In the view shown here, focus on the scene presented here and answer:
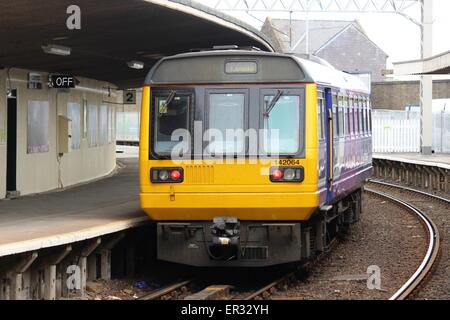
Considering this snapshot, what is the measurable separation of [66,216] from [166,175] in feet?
8.36

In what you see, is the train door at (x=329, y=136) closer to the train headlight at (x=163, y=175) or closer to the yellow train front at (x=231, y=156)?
the yellow train front at (x=231, y=156)

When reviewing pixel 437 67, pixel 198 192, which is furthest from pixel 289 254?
pixel 437 67

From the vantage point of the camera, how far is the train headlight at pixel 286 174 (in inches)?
410

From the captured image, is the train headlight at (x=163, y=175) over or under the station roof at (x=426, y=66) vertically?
under

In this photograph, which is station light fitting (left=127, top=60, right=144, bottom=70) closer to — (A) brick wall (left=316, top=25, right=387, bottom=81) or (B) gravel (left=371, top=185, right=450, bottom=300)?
A: (B) gravel (left=371, top=185, right=450, bottom=300)

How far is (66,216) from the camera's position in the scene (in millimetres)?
12508

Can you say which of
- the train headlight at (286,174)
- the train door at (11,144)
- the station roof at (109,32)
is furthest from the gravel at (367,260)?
the train door at (11,144)

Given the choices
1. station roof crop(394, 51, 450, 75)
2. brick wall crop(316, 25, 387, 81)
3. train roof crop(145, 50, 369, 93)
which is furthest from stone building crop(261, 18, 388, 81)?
train roof crop(145, 50, 369, 93)

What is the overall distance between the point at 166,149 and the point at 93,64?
26.2 feet

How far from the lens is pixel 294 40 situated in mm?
75625

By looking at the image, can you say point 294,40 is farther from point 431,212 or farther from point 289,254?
point 289,254

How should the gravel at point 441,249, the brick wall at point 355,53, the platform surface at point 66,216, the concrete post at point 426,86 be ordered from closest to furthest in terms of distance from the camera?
the platform surface at point 66,216, the gravel at point 441,249, the concrete post at point 426,86, the brick wall at point 355,53

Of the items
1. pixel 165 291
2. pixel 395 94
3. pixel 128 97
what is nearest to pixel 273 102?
pixel 165 291

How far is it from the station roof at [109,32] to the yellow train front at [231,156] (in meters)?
1.44
